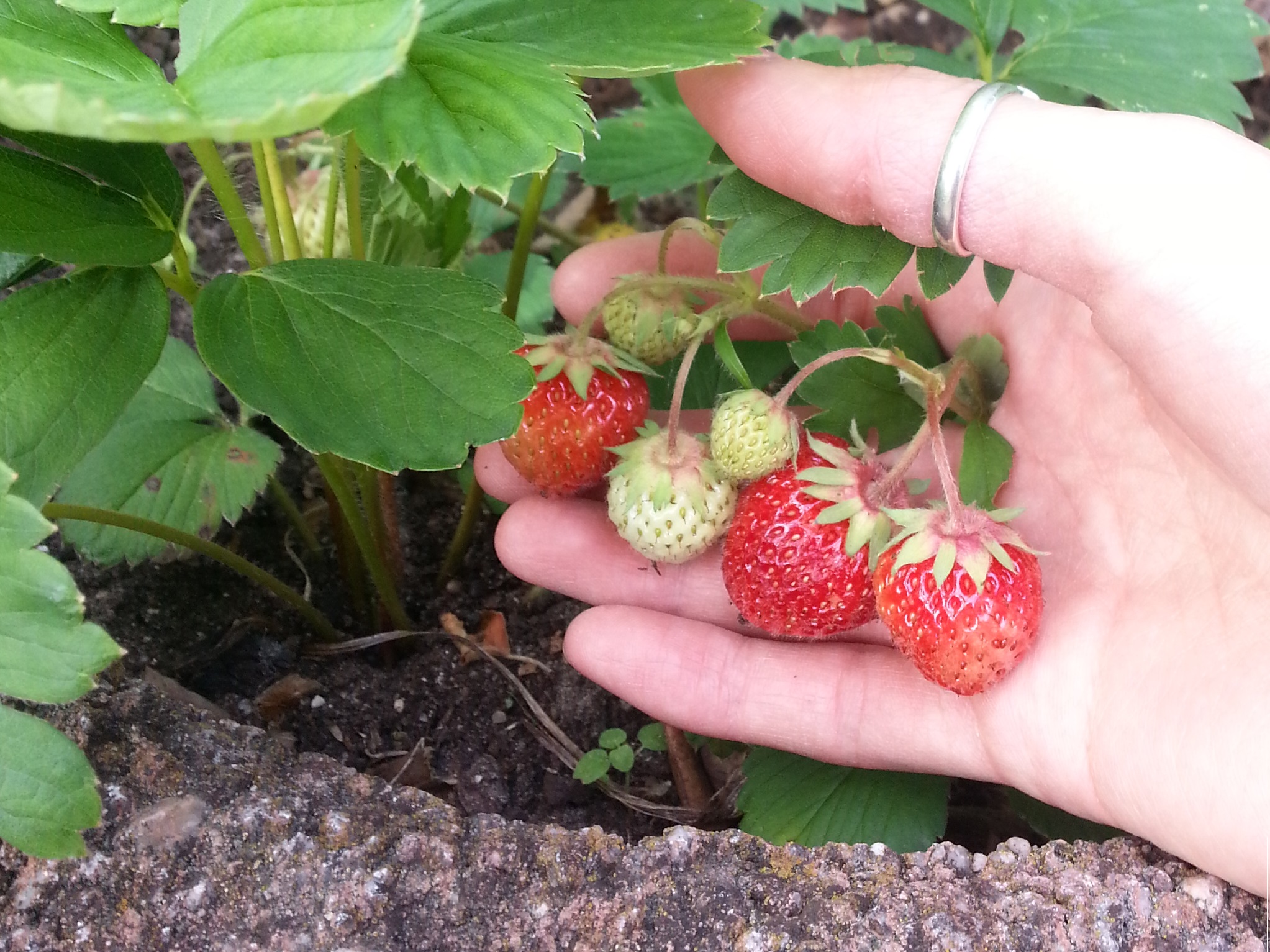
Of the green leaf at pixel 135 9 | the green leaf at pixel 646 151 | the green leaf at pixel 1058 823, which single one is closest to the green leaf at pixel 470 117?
the green leaf at pixel 135 9

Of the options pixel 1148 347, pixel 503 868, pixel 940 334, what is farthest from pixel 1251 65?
pixel 503 868

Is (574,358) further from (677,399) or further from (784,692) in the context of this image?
(784,692)

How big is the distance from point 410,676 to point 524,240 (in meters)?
0.66

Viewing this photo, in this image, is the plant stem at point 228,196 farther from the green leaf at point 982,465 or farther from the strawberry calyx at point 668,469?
the green leaf at point 982,465

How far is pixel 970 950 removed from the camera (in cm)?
84

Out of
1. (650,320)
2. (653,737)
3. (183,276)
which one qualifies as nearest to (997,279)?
(650,320)

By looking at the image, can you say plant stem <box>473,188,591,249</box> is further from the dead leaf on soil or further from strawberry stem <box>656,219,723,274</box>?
the dead leaf on soil

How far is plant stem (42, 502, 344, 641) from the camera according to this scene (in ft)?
3.39

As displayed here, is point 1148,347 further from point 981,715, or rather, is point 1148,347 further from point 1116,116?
point 981,715

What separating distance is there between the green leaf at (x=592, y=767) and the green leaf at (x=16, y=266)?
0.88 metres

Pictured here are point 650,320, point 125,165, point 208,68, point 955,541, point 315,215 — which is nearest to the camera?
point 208,68

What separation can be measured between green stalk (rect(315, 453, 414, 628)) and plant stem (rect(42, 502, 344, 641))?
10 cm

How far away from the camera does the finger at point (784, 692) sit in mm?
1246

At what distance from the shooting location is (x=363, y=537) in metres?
1.30
